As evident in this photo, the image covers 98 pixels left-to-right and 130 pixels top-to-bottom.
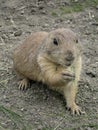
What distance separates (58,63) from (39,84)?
27.2 inches

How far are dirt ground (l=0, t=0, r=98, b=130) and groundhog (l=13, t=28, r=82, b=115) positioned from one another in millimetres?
132

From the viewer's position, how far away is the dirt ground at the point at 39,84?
4.04m

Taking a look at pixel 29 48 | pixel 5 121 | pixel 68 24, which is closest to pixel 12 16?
pixel 68 24

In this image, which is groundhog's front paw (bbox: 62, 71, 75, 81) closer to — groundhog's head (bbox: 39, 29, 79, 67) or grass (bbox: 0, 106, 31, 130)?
groundhog's head (bbox: 39, 29, 79, 67)

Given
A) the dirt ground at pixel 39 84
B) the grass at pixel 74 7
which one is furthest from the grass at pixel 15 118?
→ the grass at pixel 74 7

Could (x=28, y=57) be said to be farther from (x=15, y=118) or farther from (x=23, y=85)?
(x=15, y=118)

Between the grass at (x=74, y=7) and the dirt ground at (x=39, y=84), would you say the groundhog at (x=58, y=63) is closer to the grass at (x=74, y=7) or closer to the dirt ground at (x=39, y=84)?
the dirt ground at (x=39, y=84)

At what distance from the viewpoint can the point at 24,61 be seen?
4652mm

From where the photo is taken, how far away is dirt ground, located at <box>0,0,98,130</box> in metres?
4.04

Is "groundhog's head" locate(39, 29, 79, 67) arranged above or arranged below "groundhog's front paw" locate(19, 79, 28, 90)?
above

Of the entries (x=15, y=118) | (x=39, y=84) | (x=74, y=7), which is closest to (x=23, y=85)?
(x=39, y=84)

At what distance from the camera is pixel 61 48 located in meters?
4.00

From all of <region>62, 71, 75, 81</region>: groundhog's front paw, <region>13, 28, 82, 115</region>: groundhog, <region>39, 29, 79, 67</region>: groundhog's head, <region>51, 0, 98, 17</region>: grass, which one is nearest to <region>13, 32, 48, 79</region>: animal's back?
<region>13, 28, 82, 115</region>: groundhog

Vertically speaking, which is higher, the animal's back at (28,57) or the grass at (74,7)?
the animal's back at (28,57)
